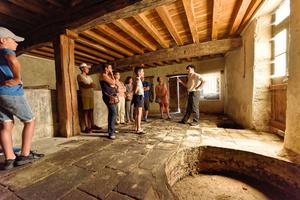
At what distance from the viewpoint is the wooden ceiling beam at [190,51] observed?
13.3 ft

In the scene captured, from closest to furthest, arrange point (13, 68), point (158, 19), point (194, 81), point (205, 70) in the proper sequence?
point (13, 68), point (158, 19), point (194, 81), point (205, 70)

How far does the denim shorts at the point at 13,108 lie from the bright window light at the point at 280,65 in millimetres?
4212

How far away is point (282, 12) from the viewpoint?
2.64 metres

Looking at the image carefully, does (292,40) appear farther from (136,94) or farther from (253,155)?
(136,94)

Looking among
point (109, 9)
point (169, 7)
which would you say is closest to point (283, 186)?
point (169, 7)

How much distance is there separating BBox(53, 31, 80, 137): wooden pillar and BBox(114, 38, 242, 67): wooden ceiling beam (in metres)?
2.66

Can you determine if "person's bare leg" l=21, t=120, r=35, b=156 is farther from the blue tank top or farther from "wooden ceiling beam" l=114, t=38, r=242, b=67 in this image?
"wooden ceiling beam" l=114, t=38, r=242, b=67

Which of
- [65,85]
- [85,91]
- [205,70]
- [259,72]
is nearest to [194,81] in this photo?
[259,72]

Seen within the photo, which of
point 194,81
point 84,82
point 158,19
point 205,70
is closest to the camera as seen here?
point 158,19

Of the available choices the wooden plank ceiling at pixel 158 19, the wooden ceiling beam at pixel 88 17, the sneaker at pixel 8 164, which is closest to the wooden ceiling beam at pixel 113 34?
the wooden plank ceiling at pixel 158 19

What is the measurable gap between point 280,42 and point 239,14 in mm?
989

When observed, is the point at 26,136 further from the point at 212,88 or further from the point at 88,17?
the point at 212,88

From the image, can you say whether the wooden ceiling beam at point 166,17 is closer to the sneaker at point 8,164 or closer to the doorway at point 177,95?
the sneaker at point 8,164

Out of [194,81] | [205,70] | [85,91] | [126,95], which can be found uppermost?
[205,70]
